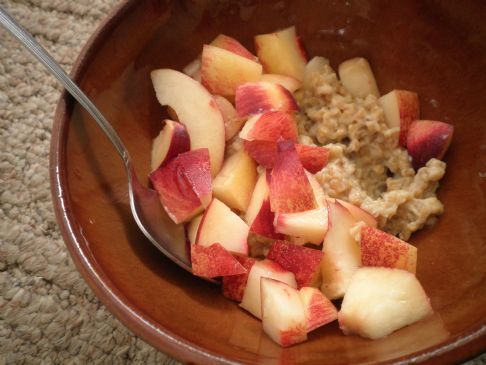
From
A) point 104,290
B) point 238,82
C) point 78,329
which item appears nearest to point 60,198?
point 104,290

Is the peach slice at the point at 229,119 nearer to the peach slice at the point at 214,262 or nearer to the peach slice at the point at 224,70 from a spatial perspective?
the peach slice at the point at 224,70

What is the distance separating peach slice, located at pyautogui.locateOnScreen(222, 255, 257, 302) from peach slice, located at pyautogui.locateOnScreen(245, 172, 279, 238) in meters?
0.06

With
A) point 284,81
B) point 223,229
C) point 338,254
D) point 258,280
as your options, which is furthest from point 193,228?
point 284,81

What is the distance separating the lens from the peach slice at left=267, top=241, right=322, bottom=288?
98 centimetres

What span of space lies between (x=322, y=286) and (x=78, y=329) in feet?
1.69

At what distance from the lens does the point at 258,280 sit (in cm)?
98

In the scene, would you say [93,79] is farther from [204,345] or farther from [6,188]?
[204,345]

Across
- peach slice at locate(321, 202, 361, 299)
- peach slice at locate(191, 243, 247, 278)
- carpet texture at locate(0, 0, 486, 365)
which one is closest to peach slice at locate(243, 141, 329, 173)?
peach slice at locate(321, 202, 361, 299)

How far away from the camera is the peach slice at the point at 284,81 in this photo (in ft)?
3.95

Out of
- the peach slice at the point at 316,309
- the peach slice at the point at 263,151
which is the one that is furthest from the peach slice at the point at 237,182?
the peach slice at the point at 316,309

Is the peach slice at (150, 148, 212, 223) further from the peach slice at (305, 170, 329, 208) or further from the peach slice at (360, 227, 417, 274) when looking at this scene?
the peach slice at (360, 227, 417, 274)

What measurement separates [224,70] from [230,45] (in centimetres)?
7

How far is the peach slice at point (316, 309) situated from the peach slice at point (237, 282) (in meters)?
→ 0.11

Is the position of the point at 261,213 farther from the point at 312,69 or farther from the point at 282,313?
the point at 312,69
